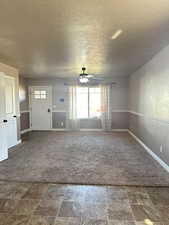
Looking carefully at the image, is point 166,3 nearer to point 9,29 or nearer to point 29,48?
point 9,29

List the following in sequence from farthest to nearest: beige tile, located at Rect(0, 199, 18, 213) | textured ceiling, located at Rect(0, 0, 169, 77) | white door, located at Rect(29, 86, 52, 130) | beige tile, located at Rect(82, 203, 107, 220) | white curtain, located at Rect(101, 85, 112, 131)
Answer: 1. white door, located at Rect(29, 86, 52, 130)
2. white curtain, located at Rect(101, 85, 112, 131)
3. beige tile, located at Rect(0, 199, 18, 213)
4. beige tile, located at Rect(82, 203, 107, 220)
5. textured ceiling, located at Rect(0, 0, 169, 77)

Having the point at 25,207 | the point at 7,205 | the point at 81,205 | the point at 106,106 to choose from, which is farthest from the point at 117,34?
the point at 106,106

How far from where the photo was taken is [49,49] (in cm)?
317

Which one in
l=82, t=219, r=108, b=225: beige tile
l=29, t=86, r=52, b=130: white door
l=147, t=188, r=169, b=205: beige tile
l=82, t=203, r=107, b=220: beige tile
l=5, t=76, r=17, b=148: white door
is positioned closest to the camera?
l=82, t=219, r=108, b=225: beige tile

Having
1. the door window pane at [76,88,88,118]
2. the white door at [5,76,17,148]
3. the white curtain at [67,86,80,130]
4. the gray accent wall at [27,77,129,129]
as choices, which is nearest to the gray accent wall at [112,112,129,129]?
the gray accent wall at [27,77,129,129]

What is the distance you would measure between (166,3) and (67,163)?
10.4 ft

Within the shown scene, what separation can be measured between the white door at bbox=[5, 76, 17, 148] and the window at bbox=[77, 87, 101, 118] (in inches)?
118

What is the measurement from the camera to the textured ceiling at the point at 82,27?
67.7 inches

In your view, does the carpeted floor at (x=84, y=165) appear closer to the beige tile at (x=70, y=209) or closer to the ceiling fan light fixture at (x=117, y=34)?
the beige tile at (x=70, y=209)

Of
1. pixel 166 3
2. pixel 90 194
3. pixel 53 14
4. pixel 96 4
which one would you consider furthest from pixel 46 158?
pixel 166 3

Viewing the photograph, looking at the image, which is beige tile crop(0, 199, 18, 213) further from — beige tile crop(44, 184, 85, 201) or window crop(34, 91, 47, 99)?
window crop(34, 91, 47, 99)

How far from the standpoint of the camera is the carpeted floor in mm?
2820

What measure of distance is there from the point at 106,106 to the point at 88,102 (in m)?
0.82

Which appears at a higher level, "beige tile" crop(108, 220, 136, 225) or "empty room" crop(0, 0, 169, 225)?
"empty room" crop(0, 0, 169, 225)
